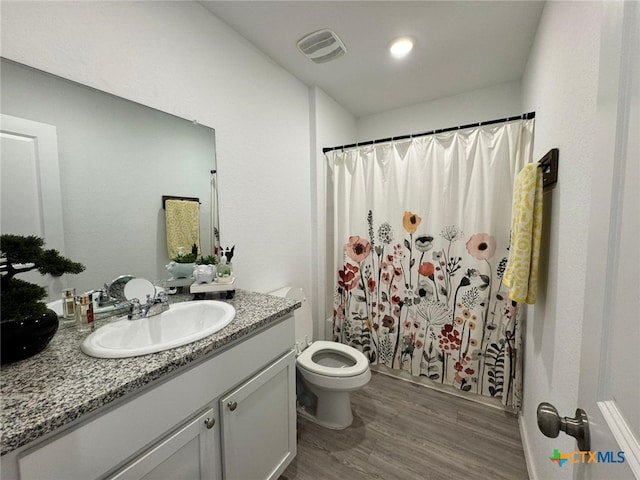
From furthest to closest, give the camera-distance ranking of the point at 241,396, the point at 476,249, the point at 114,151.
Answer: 1. the point at 476,249
2. the point at 114,151
3. the point at 241,396

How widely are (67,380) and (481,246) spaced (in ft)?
6.97

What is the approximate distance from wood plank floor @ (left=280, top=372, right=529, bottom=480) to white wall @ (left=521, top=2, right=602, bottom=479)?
23 centimetres

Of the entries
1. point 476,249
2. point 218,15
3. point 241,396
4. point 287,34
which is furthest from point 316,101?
point 241,396

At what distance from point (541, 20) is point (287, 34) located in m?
1.40

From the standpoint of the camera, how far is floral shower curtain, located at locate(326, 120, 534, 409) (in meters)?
1.76

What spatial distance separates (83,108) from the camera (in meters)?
1.04

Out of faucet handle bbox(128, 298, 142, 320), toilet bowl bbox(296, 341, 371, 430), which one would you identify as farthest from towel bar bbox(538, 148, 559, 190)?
faucet handle bbox(128, 298, 142, 320)

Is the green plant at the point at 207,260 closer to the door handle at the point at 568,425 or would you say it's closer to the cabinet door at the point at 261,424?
the cabinet door at the point at 261,424

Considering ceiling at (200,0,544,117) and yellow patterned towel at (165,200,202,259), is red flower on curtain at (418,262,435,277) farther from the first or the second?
yellow patterned towel at (165,200,202,259)

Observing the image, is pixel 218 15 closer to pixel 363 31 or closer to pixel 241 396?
pixel 363 31

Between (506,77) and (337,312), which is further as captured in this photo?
(337,312)

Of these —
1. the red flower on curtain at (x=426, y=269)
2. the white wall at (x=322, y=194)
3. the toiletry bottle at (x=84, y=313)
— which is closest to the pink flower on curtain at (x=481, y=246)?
the red flower on curtain at (x=426, y=269)

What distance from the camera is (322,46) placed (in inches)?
66.1

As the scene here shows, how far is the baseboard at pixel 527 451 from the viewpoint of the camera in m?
1.30
